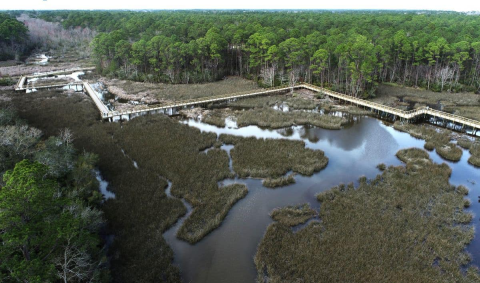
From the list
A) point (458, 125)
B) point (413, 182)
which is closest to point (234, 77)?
point (458, 125)

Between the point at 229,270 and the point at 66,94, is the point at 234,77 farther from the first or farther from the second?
the point at 229,270

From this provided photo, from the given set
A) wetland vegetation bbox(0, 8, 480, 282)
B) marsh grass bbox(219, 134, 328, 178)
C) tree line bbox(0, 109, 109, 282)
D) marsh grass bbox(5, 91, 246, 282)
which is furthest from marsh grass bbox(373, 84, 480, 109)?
tree line bbox(0, 109, 109, 282)

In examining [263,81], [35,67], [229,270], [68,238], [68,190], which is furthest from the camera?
[35,67]

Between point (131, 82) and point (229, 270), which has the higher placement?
point (131, 82)

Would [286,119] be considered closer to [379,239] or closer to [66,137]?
[379,239]

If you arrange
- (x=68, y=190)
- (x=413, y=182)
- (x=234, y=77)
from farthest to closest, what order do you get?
(x=234, y=77) → (x=413, y=182) → (x=68, y=190)

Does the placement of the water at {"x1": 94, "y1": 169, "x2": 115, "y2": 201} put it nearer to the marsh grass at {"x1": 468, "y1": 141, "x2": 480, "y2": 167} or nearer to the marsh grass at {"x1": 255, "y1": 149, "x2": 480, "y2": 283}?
the marsh grass at {"x1": 255, "y1": 149, "x2": 480, "y2": 283}

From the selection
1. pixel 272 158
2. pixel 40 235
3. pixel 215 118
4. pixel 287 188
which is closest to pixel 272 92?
pixel 215 118
